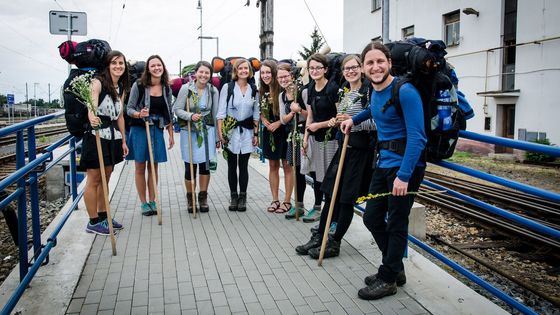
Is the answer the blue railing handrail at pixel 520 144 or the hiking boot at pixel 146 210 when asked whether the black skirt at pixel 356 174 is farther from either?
the hiking boot at pixel 146 210

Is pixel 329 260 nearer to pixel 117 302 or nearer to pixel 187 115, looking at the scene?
pixel 117 302

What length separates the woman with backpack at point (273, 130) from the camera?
5969 mm

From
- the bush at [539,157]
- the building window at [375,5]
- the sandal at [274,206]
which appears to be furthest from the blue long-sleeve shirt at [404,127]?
the building window at [375,5]

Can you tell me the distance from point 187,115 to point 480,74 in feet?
56.3

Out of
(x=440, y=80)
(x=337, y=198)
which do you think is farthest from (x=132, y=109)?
(x=440, y=80)

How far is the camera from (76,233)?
5012 mm

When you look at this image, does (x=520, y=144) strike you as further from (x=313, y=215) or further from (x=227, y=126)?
(x=227, y=126)

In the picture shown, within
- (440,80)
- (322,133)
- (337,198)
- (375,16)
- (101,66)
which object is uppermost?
(375,16)

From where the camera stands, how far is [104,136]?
4.98 metres

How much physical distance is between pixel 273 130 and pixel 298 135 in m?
0.47

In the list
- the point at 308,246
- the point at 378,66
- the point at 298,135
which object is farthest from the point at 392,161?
the point at 298,135

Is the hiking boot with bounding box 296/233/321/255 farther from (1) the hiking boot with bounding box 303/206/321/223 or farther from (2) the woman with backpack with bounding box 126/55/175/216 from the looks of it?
(2) the woman with backpack with bounding box 126/55/175/216

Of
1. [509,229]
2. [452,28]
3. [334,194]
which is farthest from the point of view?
[452,28]

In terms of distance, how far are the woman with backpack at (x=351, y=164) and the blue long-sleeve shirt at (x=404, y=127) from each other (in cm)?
63
